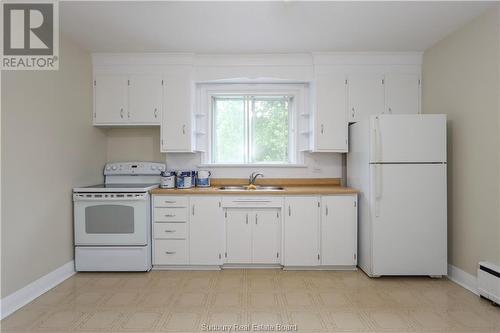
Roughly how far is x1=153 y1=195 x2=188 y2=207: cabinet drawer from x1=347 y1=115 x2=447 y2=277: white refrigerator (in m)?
1.96

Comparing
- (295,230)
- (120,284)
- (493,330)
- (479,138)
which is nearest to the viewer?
(493,330)

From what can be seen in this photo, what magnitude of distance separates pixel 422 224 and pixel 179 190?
252 centimetres

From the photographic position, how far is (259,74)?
3.54 metres

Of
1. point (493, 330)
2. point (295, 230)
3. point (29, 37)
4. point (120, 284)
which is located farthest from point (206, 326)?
point (29, 37)

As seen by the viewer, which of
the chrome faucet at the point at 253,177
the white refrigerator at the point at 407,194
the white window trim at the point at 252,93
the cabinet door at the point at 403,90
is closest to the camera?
the white refrigerator at the point at 407,194

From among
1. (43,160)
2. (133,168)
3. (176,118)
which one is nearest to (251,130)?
(176,118)

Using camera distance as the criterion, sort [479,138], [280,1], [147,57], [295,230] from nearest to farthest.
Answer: [280,1] < [479,138] < [295,230] < [147,57]

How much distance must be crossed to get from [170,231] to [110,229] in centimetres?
62

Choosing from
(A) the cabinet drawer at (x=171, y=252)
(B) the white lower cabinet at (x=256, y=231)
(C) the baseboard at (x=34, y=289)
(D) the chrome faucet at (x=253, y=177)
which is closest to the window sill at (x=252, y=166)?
(D) the chrome faucet at (x=253, y=177)

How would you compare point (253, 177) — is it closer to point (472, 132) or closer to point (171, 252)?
point (171, 252)

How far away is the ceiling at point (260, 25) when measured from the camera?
8.04 feet

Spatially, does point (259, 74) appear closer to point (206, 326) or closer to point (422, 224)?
point (422, 224)

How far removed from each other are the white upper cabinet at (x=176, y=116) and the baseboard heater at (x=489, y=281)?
10.0ft

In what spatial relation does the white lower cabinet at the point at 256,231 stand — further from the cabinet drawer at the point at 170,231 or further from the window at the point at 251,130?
the window at the point at 251,130
